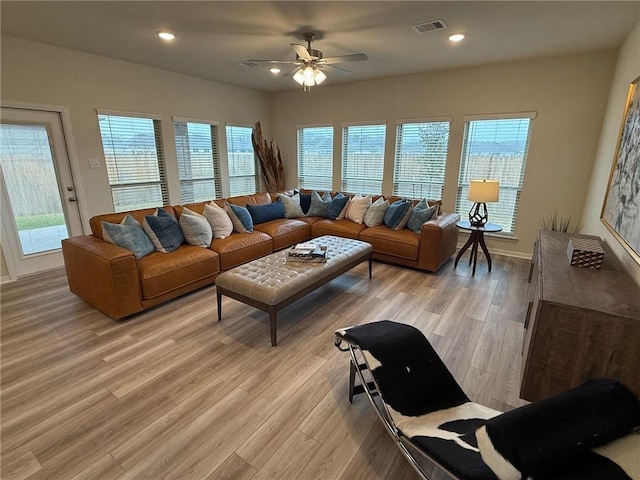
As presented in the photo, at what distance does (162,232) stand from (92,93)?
2.46m

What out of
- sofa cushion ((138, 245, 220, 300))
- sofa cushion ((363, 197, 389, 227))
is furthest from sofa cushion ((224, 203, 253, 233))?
sofa cushion ((363, 197, 389, 227))

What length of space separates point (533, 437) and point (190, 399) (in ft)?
6.10

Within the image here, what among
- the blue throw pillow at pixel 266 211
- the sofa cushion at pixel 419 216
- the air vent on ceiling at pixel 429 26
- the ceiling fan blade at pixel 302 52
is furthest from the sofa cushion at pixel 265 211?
the air vent on ceiling at pixel 429 26

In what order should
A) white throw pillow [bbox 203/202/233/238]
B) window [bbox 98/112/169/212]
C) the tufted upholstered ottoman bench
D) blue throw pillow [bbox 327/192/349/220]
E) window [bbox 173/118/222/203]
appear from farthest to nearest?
window [bbox 173/118/222/203]
blue throw pillow [bbox 327/192/349/220]
window [bbox 98/112/169/212]
white throw pillow [bbox 203/202/233/238]
the tufted upholstered ottoman bench

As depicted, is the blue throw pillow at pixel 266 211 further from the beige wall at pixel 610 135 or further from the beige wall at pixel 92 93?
the beige wall at pixel 610 135

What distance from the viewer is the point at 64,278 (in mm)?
3908

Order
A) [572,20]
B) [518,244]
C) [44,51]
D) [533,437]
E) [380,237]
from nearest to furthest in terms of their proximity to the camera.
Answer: [533,437]
[572,20]
[44,51]
[380,237]
[518,244]

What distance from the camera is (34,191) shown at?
3941 mm

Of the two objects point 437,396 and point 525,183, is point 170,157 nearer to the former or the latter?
point 437,396

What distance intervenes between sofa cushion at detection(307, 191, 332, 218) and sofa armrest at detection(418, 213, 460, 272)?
69.1 inches

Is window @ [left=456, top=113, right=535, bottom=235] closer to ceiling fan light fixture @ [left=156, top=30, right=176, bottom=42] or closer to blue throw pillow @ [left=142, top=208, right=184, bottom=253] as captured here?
ceiling fan light fixture @ [left=156, top=30, right=176, bottom=42]

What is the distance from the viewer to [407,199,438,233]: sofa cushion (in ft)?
14.0

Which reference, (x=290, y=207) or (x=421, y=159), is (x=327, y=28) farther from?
(x=421, y=159)

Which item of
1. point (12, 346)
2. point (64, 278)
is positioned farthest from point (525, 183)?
point (64, 278)
